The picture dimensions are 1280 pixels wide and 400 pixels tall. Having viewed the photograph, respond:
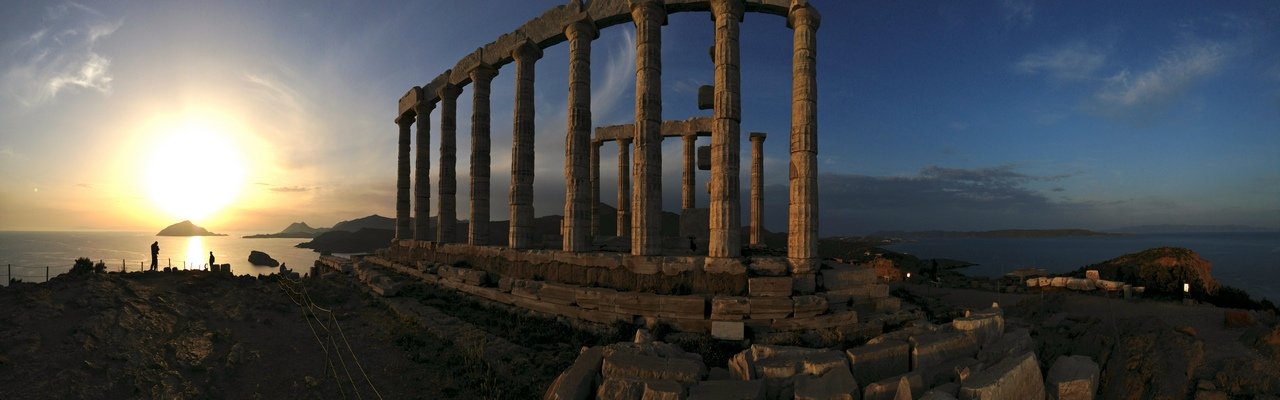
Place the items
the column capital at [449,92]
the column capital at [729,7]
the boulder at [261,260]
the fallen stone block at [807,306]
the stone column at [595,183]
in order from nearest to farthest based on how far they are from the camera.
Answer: the fallen stone block at [807,306] → the column capital at [729,7] → the column capital at [449,92] → the stone column at [595,183] → the boulder at [261,260]

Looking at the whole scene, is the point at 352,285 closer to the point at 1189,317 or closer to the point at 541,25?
the point at 541,25

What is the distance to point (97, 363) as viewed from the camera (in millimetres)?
10555

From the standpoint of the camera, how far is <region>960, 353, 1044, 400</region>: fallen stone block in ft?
22.1

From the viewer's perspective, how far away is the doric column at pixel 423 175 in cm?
2891

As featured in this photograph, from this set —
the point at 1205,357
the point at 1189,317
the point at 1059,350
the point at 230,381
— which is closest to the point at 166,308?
the point at 230,381

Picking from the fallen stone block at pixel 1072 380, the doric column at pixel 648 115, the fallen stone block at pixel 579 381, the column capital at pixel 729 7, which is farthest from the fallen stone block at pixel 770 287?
the column capital at pixel 729 7

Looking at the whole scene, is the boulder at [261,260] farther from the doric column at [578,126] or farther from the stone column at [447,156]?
the doric column at [578,126]

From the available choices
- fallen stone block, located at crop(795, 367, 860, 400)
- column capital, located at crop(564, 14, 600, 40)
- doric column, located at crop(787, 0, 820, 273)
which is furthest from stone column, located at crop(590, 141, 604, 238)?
fallen stone block, located at crop(795, 367, 860, 400)

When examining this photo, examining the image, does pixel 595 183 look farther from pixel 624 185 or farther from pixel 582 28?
pixel 582 28

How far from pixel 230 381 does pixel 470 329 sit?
16.9ft

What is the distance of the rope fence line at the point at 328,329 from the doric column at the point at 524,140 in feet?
25.0

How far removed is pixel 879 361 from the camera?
8055 mm

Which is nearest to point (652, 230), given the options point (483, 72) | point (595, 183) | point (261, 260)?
point (483, 72)

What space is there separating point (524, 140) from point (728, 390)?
54.9ft
